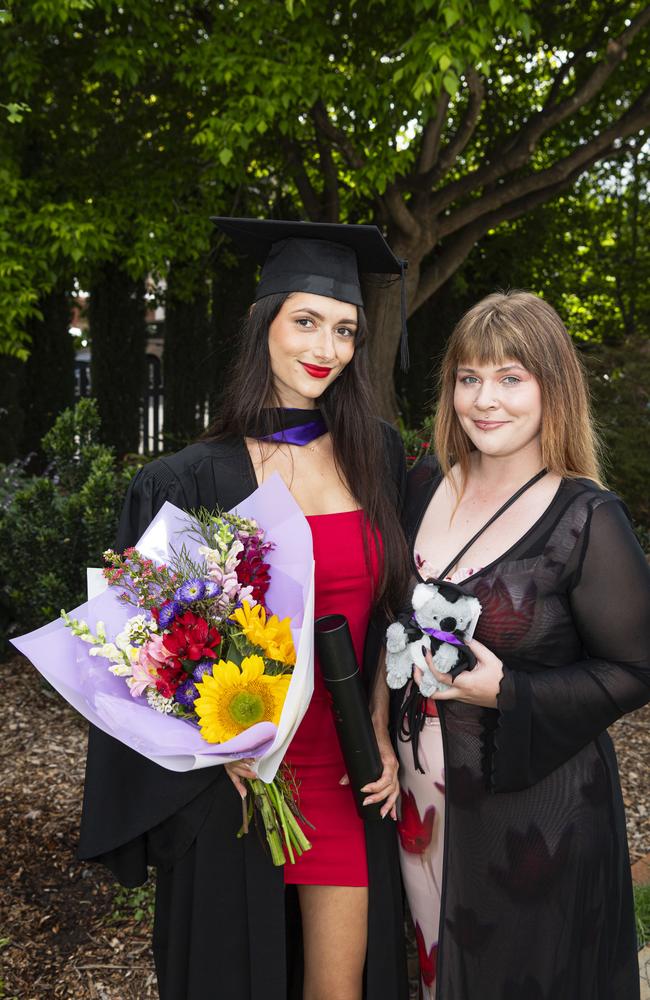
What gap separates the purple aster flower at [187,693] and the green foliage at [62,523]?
10.2 ft

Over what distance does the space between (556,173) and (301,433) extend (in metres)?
7.41

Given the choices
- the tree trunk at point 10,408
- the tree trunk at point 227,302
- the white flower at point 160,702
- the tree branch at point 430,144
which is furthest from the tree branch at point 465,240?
the white flower at point 160,702

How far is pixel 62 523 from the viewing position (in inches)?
195

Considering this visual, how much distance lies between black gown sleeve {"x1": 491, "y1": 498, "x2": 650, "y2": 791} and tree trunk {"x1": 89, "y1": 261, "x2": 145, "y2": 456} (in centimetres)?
1082

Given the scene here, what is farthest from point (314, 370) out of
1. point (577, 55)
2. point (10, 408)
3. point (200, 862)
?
point (10, 408)

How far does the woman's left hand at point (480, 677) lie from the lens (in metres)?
1.86

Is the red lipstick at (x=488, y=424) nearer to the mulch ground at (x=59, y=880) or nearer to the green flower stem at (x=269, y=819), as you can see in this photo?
the green flower stem at (x=269, y=819)

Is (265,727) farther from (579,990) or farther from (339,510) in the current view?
(579,990)

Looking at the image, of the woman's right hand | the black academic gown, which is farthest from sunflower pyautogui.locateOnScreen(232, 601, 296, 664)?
the black academic gown

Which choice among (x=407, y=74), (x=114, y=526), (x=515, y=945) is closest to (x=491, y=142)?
(x=407, y=74)

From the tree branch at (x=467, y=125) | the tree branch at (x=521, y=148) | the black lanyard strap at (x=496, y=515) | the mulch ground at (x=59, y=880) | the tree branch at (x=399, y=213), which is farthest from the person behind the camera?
the tree branch at (x=521, y=148)

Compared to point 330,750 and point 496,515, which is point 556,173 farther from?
point 330,750

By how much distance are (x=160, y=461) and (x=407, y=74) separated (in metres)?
4.87

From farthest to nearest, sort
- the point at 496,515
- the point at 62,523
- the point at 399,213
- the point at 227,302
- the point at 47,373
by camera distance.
Result: the point at 227,302 → the point at 47,373 → the point at 399,213 → the point at 62,523 → the point at 496,515
